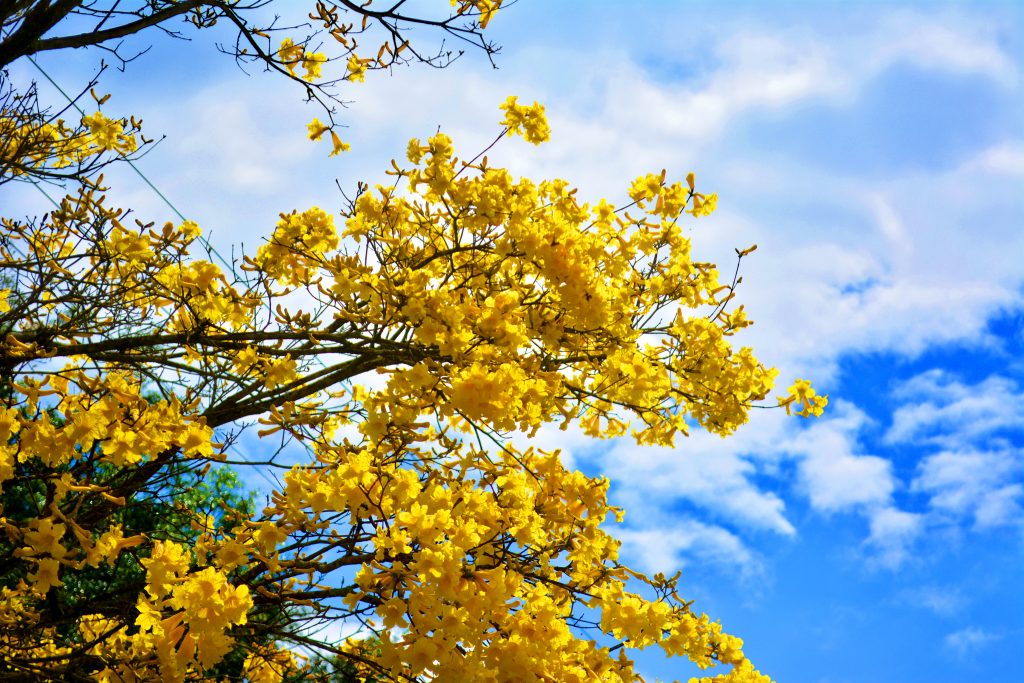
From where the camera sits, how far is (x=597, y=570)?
13.5 ft

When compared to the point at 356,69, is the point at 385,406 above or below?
below

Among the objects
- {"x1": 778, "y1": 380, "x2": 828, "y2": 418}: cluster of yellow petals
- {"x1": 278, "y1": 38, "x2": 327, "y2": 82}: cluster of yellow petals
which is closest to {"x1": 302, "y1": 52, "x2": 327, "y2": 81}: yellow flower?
{"x1": 278, "y1": 38, "x2": 327, "y2": 82}: cluster of yellow petals

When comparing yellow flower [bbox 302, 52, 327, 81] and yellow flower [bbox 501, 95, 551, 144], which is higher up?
yellow flower [bbox 302, 52, 327, 81]

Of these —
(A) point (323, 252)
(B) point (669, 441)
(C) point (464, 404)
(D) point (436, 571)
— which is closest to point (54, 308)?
(A) point (323, 252)

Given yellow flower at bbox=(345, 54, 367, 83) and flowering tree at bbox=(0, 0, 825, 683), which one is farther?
yellow flower at bbox=(345, 54, 367, 83)

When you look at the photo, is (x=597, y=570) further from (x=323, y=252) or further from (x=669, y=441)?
(x=323, y=252)

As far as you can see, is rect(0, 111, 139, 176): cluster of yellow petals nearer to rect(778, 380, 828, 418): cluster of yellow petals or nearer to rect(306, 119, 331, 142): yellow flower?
rect(306, 119, 331, 142): yellow flower

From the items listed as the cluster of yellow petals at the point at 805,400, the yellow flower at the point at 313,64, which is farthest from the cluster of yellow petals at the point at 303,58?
Answer: the cluster of yellow petals at the point at 805,400

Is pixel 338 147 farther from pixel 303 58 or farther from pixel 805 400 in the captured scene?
pixel 805 400

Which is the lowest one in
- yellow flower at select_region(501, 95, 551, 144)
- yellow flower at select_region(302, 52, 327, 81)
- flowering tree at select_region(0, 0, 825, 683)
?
A: flowering tree at select_region(0, 0, 825, 683)

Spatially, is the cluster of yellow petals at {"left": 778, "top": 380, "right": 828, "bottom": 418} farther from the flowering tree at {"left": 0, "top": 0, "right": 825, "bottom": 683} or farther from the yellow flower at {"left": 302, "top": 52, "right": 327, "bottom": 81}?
the yellow flower at {"left": 302, "top": 52, "right": 327, "bottom": 81}

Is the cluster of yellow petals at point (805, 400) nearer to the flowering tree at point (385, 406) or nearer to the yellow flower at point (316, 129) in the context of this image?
the flowering tree at point (385, 406)

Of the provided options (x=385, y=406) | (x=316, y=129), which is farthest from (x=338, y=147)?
(x=385, y=406)

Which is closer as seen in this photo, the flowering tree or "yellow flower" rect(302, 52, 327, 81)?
the flowering tree
